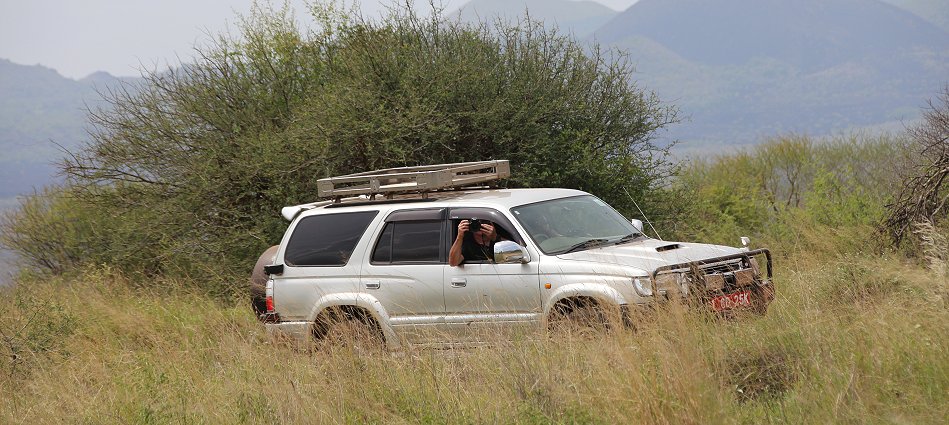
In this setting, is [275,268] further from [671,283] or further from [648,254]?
[671,283]

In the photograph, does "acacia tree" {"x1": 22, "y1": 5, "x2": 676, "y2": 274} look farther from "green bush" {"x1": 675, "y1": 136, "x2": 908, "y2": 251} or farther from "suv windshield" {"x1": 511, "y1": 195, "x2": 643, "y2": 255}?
"suv windshield" {"x1": 511, "y1": 195, "x2": 643, "y2": 255}

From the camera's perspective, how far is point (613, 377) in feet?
19.2

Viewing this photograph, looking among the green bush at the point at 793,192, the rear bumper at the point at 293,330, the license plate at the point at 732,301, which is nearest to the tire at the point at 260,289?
the rear bumper at the point at 293,330

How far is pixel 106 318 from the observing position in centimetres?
1305

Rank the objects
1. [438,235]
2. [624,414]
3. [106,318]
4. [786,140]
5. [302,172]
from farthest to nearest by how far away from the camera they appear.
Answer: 1. [786,140]
2. [302,172]
3. [106,318]
4. [438,235]
5. [624,414]

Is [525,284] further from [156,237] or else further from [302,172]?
[156,237]

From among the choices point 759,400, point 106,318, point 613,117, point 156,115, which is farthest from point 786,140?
point 759,400

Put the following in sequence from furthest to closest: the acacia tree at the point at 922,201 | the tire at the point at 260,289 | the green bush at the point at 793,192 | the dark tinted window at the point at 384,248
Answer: the green bush at the point at 793,192, the acacia tree at the point at 922,201, the tire at the point at 260,289, the dark tinted window at the point at 384,248

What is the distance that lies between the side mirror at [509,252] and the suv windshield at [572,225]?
0.64 ft

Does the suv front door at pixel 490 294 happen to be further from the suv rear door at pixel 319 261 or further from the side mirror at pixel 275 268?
the side mirror at pixel 275 268

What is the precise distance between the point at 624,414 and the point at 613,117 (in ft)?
52.7

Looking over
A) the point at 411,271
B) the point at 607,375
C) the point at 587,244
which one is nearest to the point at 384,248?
the point at 411,271

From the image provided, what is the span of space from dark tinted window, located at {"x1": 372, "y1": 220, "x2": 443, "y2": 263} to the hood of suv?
1.20m

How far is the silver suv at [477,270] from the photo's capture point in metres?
7.77
